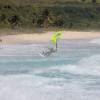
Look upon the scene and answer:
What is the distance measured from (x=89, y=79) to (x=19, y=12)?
49.6ft

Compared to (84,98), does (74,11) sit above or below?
below

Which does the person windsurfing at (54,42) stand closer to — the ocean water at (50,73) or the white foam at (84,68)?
the ocean water at (50,73)

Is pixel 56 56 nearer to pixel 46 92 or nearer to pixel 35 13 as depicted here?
pixel 46 92

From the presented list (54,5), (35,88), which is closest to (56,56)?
(35,88)

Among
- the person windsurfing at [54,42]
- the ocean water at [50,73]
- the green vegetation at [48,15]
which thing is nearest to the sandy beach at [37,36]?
the person windsurfing at [54,42]

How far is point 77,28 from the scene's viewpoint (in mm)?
24953

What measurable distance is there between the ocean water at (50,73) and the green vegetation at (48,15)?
6545mm

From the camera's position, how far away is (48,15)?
2644 cm

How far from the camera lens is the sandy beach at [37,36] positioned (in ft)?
70.0

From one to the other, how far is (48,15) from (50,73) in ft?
44.1

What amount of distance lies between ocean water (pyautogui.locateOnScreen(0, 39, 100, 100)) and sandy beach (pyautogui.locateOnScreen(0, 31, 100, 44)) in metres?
2.11

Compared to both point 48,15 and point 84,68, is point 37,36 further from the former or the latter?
point 84,68

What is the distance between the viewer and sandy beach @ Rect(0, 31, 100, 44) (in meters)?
21.3

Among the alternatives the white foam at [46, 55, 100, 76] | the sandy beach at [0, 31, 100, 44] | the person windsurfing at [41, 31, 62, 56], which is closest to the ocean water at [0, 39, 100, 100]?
the white foam at [46, 55, 100, 76]
